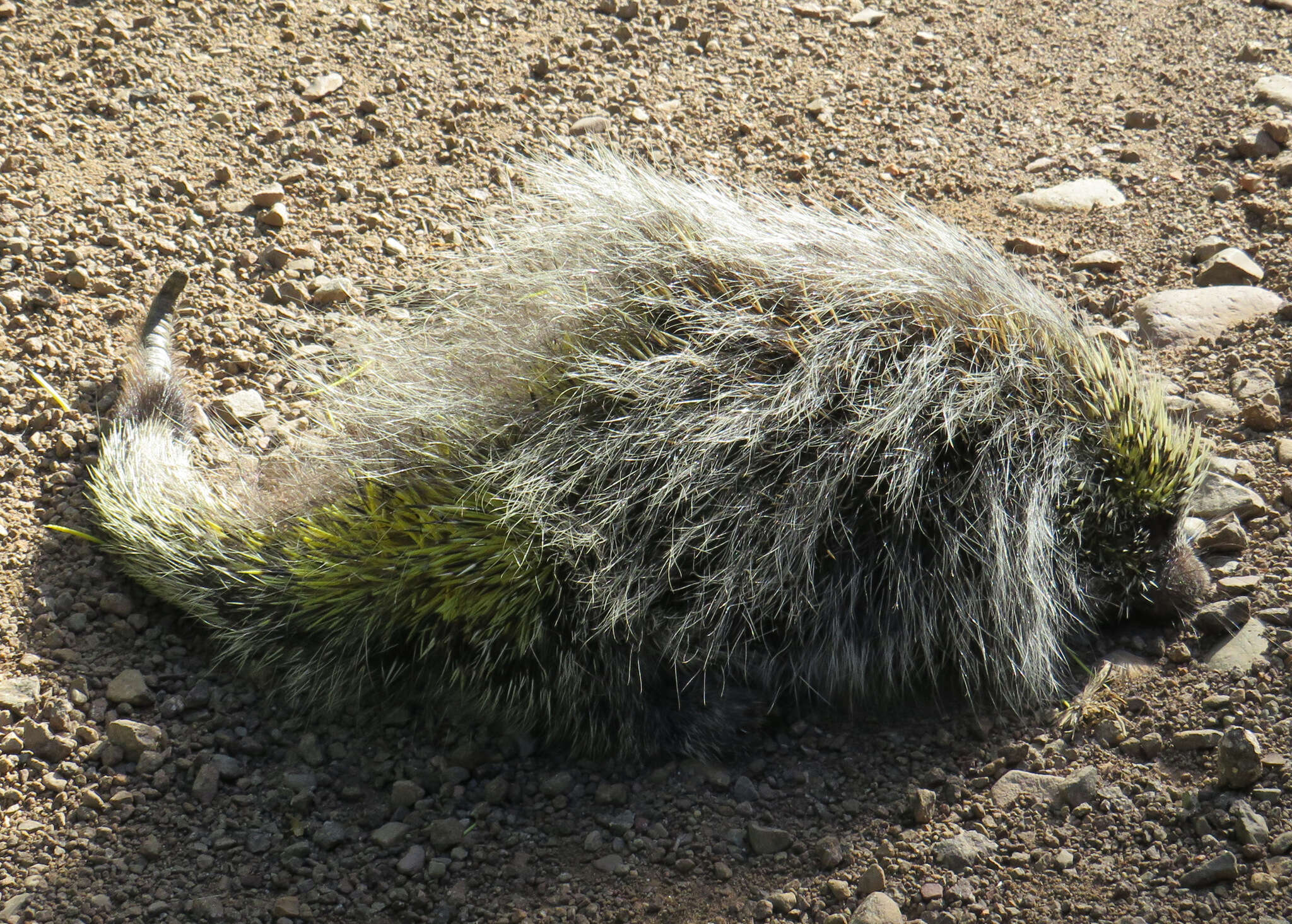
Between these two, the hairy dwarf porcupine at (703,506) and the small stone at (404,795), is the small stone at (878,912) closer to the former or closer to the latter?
the hairy dwarf porcupine at (703,506)

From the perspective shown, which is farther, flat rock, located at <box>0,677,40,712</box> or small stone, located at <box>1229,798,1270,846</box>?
flat rock, located at <box>0,677,40,712</box>

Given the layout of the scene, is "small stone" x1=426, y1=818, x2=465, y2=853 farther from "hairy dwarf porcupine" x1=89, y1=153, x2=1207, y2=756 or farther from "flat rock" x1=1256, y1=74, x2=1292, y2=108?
"flat rock" x1=1256, y1=74, x2=1292, y2=108

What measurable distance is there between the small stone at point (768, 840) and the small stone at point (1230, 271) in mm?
2675

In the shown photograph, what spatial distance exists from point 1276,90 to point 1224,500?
2.62 meters

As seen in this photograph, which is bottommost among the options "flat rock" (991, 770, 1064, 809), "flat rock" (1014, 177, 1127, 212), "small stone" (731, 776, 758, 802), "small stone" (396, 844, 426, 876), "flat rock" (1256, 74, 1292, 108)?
"small stone" (731, 776, 758, 802)

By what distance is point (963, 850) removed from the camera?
2654mm

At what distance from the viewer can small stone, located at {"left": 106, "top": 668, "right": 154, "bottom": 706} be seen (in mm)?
3082

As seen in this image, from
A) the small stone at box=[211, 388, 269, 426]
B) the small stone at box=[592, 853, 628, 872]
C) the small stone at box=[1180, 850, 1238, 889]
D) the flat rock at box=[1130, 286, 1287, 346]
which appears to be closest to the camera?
the small stone at box=[1180, 850, 1238, 889]

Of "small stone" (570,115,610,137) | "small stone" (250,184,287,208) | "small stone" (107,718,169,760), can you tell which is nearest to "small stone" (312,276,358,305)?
"small stone" (250,184,287,208)

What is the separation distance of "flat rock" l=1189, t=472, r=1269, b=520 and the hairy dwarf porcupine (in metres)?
0.28

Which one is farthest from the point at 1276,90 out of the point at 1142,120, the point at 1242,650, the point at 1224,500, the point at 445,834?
the point at 445,834

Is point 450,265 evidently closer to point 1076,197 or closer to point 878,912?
point 1076,197

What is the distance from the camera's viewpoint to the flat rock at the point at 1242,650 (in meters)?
2.96

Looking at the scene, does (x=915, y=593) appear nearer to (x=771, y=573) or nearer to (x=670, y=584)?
(x=771, y=573)
